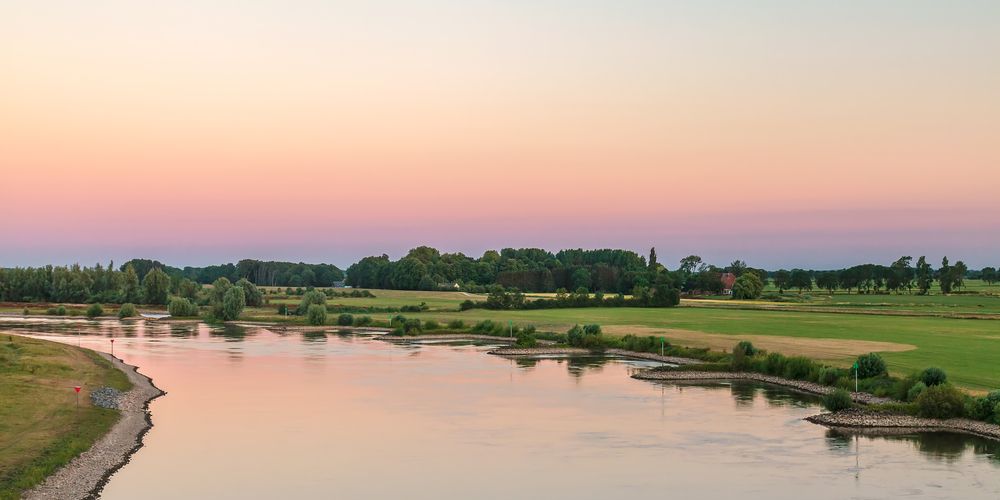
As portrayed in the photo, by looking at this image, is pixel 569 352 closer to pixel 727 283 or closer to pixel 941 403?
pixel 941 403

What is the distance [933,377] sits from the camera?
44000 mm

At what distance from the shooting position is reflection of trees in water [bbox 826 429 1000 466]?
113ft

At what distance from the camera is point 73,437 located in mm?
34281

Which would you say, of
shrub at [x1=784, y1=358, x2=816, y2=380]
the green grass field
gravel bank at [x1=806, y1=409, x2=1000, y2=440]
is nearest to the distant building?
the green grass field

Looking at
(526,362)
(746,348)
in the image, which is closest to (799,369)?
(746,348)

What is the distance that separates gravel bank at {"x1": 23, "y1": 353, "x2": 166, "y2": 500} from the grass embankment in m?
0.38

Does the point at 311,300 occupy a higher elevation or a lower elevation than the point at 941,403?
higher

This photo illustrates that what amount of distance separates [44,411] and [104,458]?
8794mm

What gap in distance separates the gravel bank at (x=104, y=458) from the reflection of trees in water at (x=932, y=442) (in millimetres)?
27664

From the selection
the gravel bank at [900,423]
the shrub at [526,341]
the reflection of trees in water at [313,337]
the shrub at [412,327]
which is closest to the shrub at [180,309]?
the reflection of trees in water at [313,337]

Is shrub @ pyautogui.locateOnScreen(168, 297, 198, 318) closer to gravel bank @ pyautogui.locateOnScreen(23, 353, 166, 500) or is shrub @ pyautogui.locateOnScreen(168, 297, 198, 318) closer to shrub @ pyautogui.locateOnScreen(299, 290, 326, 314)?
shrub @ pyautogui.locateOnScreen(299, 290, 326, 314)

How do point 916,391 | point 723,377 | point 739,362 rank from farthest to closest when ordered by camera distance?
point 739,362, point 723,377, point 916,391

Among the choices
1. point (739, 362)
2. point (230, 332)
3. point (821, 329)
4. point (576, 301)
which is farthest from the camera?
point (576, 301)

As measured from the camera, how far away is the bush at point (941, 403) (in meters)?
40.2
